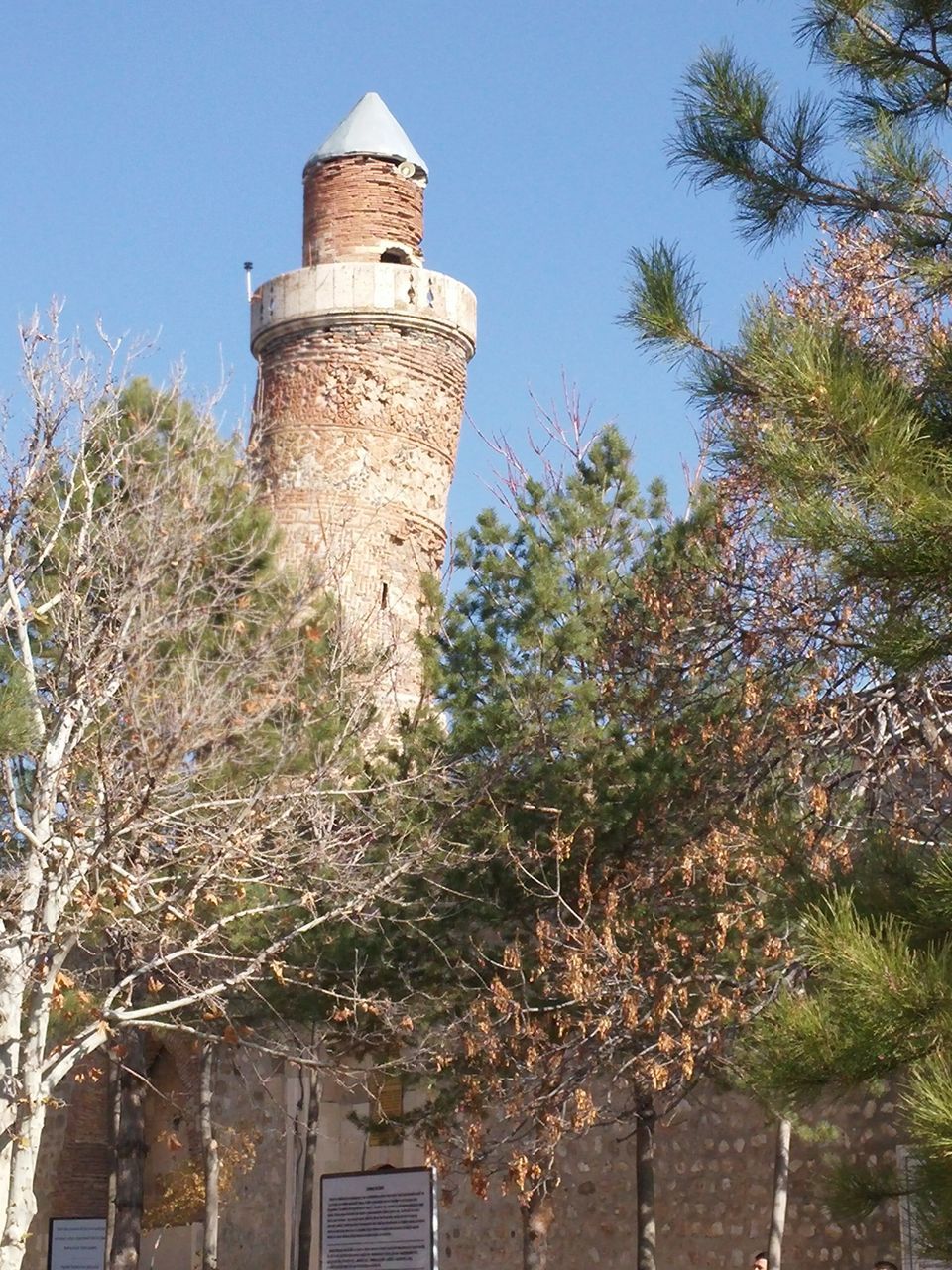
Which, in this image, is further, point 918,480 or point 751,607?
point 751,607

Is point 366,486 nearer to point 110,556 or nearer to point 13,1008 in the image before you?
point 110,556

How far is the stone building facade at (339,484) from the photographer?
18.4m

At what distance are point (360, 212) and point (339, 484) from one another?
3.37 meters

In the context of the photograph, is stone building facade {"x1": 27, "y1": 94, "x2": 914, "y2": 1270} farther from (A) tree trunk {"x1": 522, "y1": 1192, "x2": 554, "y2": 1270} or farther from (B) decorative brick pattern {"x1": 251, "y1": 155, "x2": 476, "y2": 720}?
(A) tree trunk {"x1": 522, "y1": 1192, "x2": 554, "y2": 1270}

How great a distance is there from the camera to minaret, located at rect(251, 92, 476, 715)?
64.2 feet

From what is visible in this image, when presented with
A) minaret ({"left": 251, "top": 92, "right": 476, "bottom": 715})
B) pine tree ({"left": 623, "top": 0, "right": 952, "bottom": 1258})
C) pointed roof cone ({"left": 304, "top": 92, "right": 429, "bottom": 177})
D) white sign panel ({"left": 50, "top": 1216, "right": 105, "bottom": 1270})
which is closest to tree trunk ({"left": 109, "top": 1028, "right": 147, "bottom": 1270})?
white sign panel ({"left": 50, "top": 1216, "right": 105, "bottom": 1270})

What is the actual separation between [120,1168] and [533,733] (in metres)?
5.92

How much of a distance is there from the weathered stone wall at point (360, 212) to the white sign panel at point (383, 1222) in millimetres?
12513

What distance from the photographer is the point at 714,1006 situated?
9.99 m

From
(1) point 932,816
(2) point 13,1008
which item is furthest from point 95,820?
(1) point 932,816

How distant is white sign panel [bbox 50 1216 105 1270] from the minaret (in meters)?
6.72

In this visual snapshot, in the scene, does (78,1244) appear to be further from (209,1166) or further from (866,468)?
(866,468)

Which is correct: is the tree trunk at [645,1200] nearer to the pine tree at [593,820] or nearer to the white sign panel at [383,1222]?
the pine tree at [593,820]

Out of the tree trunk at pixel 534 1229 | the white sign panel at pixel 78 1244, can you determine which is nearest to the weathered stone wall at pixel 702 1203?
the tree trunk at pixel 534 1229
